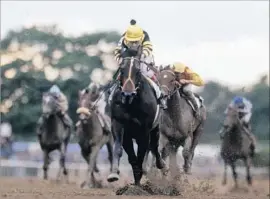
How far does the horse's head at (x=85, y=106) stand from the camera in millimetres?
20375

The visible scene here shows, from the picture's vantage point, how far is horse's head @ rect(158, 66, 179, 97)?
1509 cm

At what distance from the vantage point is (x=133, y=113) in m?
12.8

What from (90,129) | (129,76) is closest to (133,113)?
(129,76)

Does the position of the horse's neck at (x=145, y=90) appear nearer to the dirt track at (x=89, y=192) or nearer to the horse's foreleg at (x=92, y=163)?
the dirt track at (x=89, y=192)

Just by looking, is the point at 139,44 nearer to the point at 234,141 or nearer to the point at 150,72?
the point at 150,72

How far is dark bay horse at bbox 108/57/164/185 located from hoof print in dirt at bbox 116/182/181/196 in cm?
25

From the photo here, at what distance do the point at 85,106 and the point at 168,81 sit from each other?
550cm

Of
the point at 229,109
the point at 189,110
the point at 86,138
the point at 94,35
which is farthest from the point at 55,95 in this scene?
the point at 94,35

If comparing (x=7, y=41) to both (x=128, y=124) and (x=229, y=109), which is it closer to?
(x=229, y=109)

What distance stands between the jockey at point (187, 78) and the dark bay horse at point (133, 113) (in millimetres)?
2939

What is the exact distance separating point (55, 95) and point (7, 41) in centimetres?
2989

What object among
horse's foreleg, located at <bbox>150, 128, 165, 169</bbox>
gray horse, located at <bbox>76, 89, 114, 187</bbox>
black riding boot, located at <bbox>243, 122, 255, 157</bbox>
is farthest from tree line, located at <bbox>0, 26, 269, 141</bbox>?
horse's foreleg, located at <bbox>150, 128, 165, 169</bbox>

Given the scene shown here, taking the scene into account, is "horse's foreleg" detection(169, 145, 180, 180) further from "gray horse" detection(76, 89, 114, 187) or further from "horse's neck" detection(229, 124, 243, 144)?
"horse's neck" detection(229, 124, 243, 144)

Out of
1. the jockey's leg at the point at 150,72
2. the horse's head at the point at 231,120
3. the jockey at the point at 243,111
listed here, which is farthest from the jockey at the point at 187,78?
the jockey at the point at 243,111
